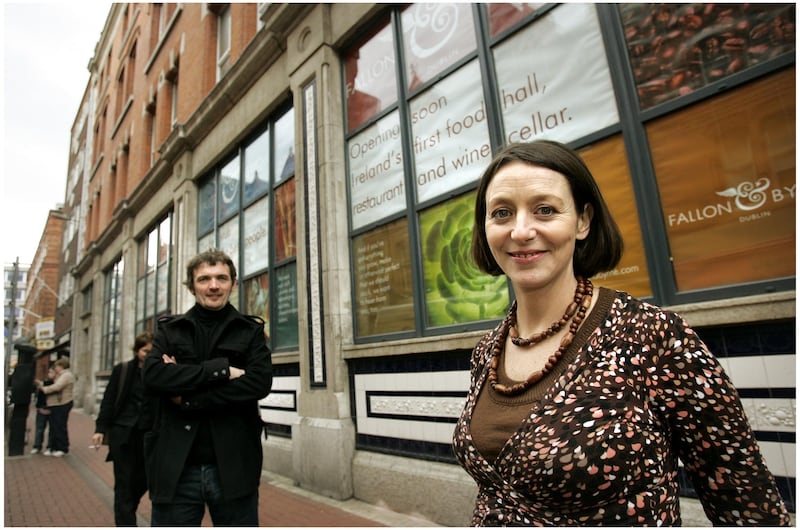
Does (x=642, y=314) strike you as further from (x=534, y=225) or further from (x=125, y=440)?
(x=125, y=440)

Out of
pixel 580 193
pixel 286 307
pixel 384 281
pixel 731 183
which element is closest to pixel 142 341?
pixel 384 281

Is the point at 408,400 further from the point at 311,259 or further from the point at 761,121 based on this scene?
the point at 761,121

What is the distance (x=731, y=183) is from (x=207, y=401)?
3613 millimetres

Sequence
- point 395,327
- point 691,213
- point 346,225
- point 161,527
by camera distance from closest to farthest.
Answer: point 161,527
point 691,213
point 395,327
point 346,225

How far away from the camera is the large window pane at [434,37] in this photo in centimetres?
515

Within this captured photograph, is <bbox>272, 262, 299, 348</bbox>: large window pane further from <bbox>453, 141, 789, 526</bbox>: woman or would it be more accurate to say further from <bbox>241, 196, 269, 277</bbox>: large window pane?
<bbox>453, 141, 789, 526</bbox>: woman

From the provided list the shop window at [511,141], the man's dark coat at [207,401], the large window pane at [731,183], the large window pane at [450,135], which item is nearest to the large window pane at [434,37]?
the shop window at [511,141]

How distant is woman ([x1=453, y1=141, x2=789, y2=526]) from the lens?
3.32ft

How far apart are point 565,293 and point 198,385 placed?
2004mm

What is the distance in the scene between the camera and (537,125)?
4.30 metres

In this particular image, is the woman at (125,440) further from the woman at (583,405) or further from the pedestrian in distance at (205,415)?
the woman at (583,405)

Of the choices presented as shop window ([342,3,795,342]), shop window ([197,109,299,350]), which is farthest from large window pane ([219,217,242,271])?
shop window ([342,3,795,342])

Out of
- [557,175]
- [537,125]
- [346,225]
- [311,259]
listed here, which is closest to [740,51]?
[537,125]

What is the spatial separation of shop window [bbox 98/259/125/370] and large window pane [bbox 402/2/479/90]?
14.4m
